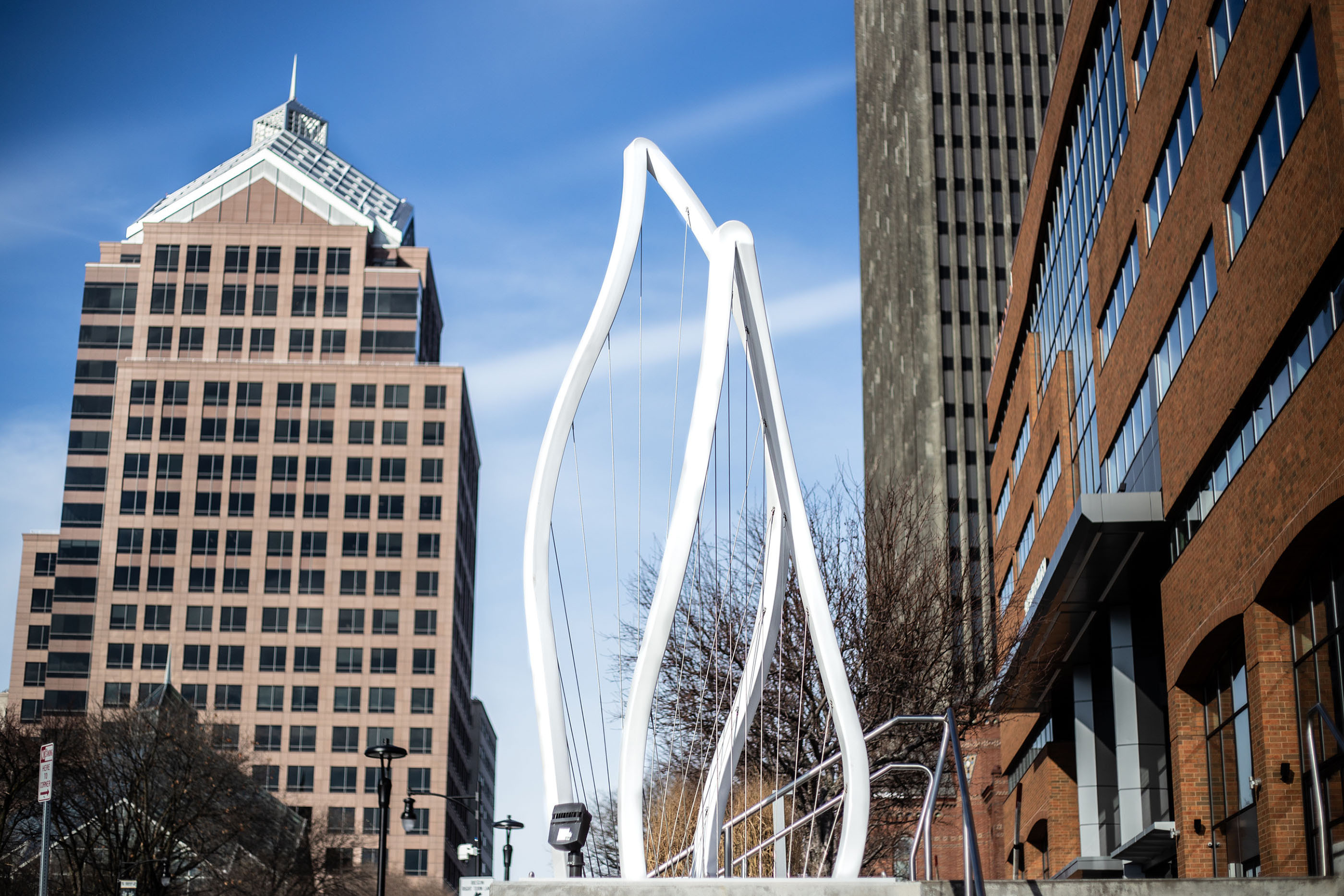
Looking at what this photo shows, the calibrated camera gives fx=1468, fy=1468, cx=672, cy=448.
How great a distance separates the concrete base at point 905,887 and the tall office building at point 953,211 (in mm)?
83558

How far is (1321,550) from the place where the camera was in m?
19.0

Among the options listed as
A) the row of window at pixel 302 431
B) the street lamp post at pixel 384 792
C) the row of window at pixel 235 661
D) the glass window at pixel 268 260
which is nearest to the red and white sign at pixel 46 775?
the street lamp post at pixel 384 792

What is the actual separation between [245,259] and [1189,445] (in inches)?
4201

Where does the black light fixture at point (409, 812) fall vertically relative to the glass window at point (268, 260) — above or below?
below

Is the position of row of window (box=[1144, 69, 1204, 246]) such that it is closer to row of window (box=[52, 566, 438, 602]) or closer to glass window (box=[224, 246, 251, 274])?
row of window (box=[52, 566, 438, 602])

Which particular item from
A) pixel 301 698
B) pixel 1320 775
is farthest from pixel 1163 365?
pixel 301 698

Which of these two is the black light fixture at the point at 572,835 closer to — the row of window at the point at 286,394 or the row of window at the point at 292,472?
the row of window at the point at 292,472

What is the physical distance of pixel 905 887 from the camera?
10859mm

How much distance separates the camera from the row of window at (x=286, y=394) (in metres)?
116

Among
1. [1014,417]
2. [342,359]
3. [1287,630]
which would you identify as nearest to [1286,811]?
[1287,630]

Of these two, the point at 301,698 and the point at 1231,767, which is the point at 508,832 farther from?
the point at 301,698

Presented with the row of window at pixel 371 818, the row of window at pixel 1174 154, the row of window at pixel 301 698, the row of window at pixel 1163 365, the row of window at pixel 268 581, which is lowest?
the row of window at pixel 371 818

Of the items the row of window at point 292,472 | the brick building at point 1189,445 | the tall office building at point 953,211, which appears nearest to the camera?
the brick building at point 1189,445

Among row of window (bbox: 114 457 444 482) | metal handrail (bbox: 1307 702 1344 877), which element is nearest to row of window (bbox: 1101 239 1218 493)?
metal handrail (bbox: 1307 702 1344 877)
